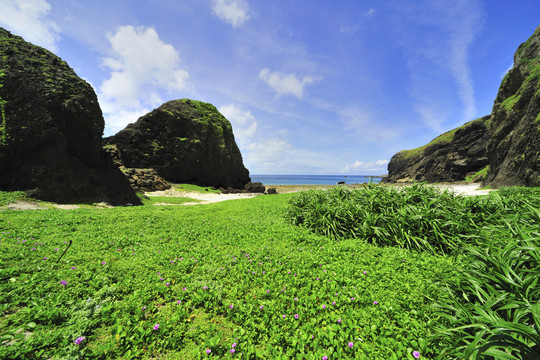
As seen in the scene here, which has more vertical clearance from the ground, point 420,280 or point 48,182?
point 48,182

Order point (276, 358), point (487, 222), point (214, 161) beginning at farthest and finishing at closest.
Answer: point (214, 161) → point (487, 222) → point (276, 358)

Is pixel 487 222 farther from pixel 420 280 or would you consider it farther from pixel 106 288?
pixel 106 288

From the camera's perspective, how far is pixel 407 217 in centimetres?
681

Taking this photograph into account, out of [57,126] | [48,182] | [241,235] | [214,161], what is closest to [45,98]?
[57,126]

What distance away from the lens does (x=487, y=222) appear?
6.16m

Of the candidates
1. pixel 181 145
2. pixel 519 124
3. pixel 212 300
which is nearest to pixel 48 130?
pixel 212 300

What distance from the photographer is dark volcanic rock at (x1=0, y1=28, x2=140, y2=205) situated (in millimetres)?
14836

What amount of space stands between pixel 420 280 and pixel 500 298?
1660 mm

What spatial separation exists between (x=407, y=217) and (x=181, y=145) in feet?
166

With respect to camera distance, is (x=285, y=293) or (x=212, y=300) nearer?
(x=212, y=300)

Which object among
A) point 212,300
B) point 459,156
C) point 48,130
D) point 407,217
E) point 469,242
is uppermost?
point 459,156

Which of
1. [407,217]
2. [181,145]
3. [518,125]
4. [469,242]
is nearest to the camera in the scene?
[469,242]

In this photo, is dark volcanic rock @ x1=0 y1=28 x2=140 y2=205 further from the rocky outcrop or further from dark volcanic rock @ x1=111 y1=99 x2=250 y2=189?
the rocky outcrop

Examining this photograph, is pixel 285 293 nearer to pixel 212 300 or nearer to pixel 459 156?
pixel 212 300
